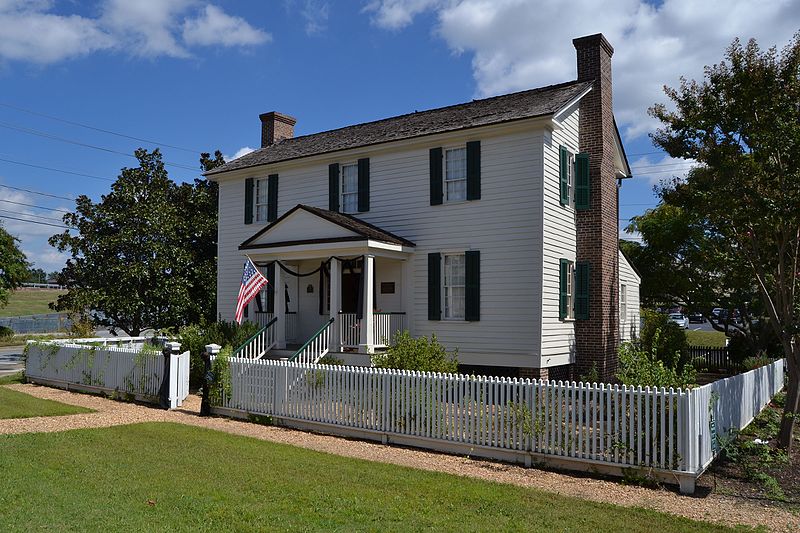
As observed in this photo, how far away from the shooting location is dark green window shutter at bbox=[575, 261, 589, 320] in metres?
16.9

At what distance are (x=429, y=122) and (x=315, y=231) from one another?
14.2 feet

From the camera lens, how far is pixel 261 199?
21109 mm

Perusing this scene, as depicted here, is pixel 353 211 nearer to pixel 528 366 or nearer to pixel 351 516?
pixel 528 366

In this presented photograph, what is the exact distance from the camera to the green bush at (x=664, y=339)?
67.3 ft

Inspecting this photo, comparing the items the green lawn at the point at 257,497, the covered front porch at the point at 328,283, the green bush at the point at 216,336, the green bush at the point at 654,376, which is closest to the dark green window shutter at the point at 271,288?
the covered front porch at the point at 328,283

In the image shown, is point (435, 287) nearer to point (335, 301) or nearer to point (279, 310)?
point (335, 301)

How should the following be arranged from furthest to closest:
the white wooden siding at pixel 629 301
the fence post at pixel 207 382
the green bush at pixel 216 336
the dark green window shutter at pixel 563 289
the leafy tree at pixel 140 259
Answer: the leafy tree at pixel 140 259 < the white wooden siding at pixel 629 301 < the green bush at pixel 216 336 < the dark green window shutter at pixel 563 289 < the fence post at pixel 207 382

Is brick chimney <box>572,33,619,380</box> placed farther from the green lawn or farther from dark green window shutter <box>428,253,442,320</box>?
the green lawn

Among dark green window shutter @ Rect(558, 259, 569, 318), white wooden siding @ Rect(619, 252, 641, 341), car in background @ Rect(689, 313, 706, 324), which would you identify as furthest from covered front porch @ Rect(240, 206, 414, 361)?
car in background @ Rect(689, 313, 706, 324)

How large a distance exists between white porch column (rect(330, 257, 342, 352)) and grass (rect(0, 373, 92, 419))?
5.74 metres

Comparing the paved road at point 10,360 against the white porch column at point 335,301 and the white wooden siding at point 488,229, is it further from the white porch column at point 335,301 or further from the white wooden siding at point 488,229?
the white wooden siding at point 488,229

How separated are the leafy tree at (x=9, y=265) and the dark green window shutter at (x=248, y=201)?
23.1 metres

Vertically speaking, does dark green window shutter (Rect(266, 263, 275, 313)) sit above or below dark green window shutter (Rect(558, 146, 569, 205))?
below

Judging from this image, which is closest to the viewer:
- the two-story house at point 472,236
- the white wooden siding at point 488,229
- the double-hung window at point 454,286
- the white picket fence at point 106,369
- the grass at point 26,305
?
the white picket fence at point 106,369
